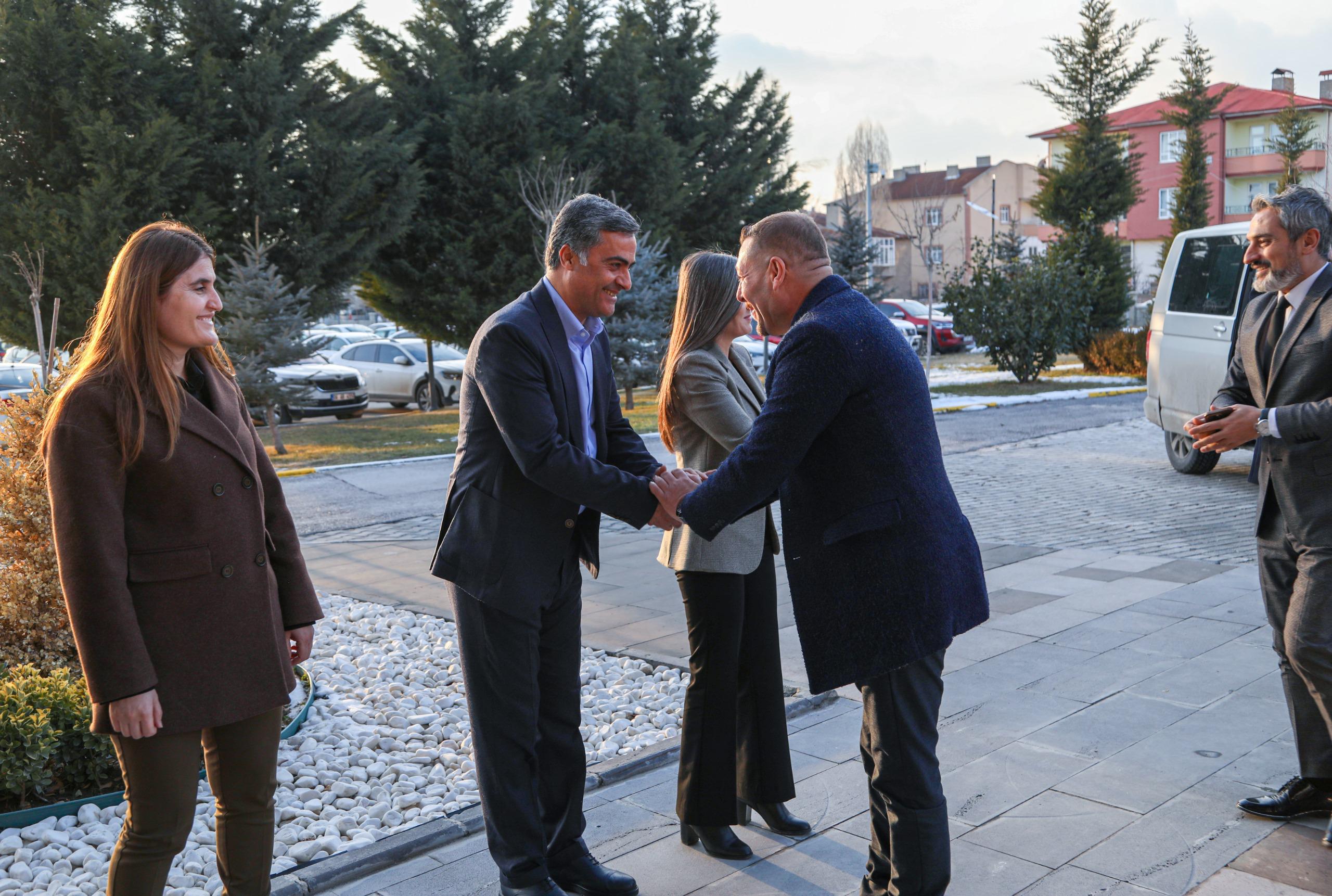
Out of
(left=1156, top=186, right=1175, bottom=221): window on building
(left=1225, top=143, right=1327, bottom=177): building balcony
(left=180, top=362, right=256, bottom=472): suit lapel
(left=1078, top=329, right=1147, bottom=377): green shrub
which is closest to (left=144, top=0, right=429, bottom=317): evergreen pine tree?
(left=1078, top=329, right=1147, bottom=377): green shrub

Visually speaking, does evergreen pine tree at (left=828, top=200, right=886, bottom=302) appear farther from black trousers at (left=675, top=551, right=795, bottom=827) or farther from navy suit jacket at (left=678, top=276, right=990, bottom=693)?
navy suit jacket at (left=678, top=276, right=990, bottom=693)

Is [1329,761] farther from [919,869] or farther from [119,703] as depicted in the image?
[119,703]

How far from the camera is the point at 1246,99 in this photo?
60625 mm

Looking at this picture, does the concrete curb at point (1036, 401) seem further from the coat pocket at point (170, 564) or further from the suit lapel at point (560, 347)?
the coat pocket at point (170, 564)

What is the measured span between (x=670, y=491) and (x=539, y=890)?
1.20m

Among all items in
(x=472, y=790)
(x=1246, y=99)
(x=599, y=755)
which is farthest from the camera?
(x=1246, y=99)

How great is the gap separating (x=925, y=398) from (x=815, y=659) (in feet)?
Answer: 2.41

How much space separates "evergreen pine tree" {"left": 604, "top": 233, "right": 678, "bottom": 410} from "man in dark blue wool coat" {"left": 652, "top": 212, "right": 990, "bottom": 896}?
1619cm

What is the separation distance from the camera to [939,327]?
36000 millimetres

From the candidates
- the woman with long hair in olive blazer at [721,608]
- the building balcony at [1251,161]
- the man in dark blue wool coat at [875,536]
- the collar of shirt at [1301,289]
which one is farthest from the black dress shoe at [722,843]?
the building balcony at [1251,161]

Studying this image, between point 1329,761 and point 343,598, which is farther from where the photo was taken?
point 343,598

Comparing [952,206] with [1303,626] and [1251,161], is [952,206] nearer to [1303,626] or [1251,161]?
[1251,161]

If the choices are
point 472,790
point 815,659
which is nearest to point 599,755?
point 472,790

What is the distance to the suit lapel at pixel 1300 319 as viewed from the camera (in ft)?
11.9
